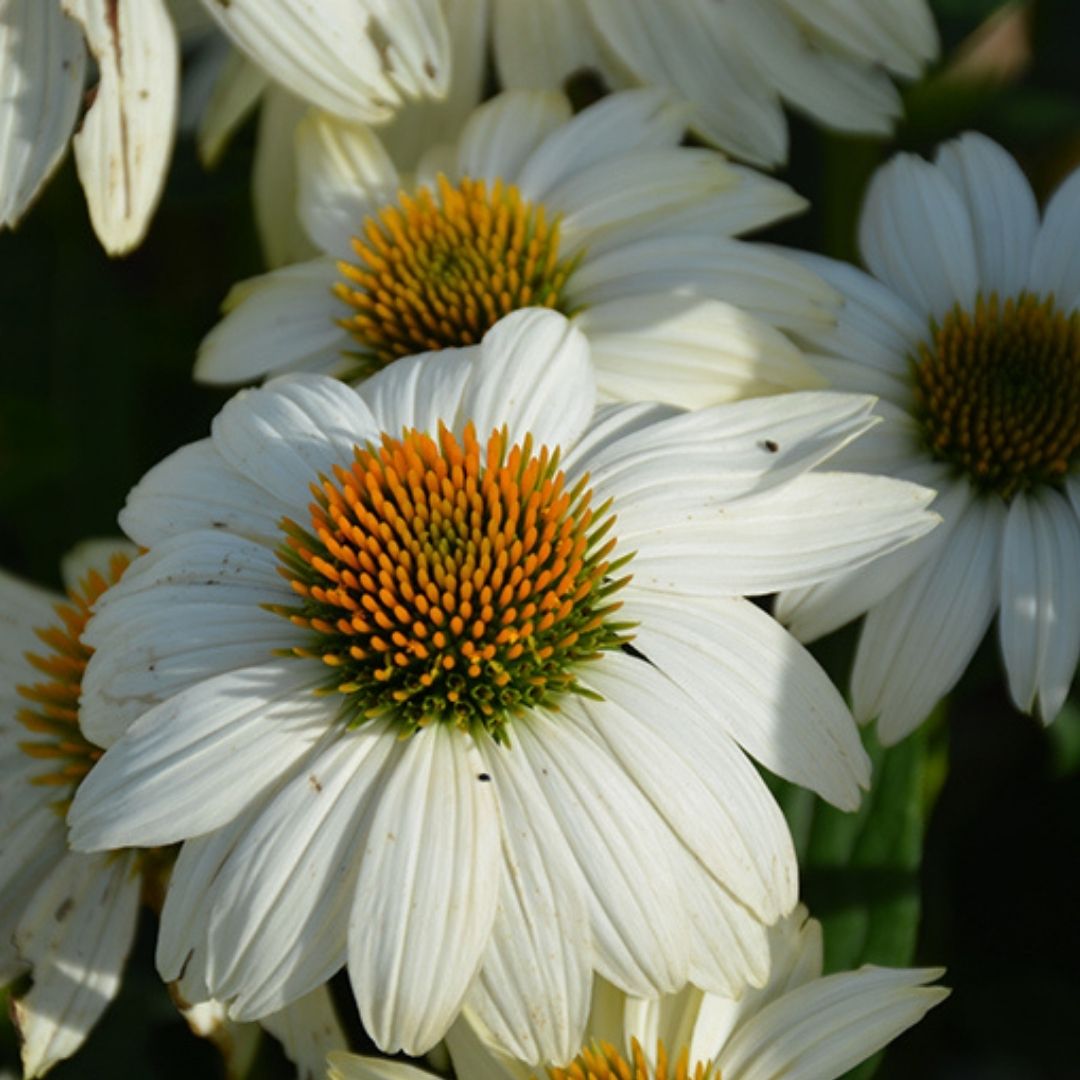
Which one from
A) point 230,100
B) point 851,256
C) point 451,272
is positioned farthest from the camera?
point 851,256

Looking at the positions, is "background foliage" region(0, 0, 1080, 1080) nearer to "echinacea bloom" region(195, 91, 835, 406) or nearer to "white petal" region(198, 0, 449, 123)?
"echinacea bloom" region(195, 91, 835, 406)

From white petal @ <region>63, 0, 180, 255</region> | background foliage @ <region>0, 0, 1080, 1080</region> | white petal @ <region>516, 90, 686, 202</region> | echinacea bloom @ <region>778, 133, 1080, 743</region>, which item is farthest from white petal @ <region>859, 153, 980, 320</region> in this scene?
white petal @ <region>63, 0, 180, 255</region>

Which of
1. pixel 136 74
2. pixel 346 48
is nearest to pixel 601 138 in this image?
pixel 346 48

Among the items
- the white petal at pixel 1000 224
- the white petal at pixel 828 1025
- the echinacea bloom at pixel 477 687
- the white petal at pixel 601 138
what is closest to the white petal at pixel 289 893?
the echinacea bloom at pixel 477 687

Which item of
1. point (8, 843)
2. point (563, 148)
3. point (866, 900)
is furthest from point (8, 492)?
point (866, 900)

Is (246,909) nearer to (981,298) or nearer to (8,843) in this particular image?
(8,843)

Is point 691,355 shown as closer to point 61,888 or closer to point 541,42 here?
point 541,42
